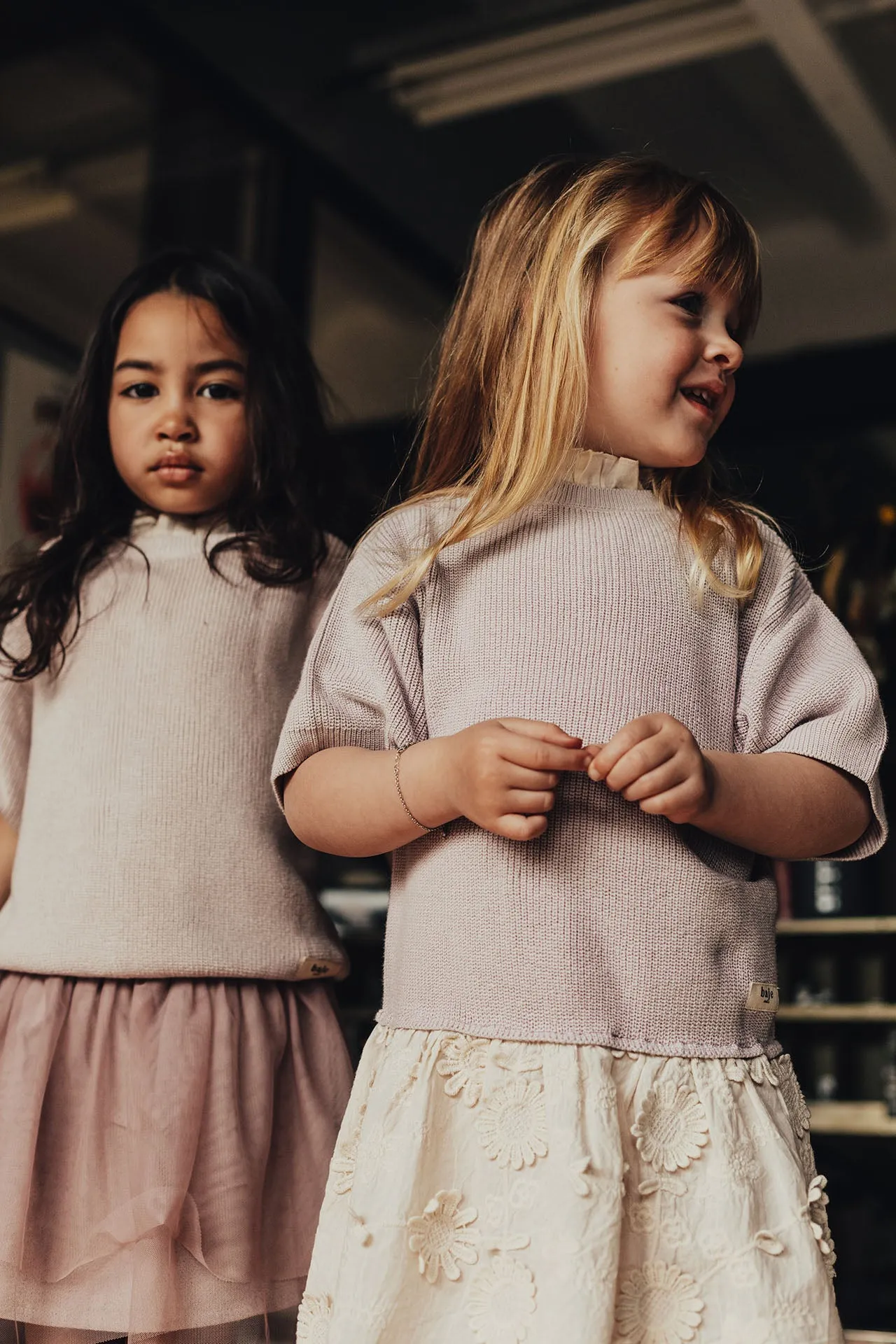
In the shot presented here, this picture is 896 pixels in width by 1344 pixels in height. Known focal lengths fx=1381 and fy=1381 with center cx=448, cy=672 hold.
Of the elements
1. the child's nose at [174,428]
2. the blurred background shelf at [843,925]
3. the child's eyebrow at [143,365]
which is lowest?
the blurred background shelf at [843,925]

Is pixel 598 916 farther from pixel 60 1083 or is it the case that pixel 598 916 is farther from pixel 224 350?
pixel 224 350

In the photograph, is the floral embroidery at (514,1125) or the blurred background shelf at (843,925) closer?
the floral embroidery at (514,1125)

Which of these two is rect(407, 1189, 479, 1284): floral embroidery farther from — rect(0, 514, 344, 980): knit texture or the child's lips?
the child's lips

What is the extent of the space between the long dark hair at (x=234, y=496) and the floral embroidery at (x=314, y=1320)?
0.59 m

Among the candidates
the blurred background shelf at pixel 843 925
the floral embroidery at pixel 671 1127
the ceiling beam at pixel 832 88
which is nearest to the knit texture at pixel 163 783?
the floral embroidery at pixel 671 1127

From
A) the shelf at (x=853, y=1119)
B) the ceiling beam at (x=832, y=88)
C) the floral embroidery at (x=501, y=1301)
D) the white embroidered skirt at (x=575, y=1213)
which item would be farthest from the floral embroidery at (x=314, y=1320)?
the ceiling beam at (x=832, y=88)

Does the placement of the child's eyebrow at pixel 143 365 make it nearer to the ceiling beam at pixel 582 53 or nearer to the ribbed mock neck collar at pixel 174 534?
the ribbed mock neck collar at pixel 174 534

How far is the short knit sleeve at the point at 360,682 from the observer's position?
97 cm

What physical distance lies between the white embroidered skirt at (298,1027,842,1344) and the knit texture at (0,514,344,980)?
0.90ft

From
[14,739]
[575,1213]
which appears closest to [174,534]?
[14,739]

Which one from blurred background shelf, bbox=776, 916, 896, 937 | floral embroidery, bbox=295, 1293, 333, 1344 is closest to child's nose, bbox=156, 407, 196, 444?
floral embroidery, bbox=295, 1293, 333, 1344

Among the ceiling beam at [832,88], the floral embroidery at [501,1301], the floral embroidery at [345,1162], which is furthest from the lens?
the ceiling beam at [832,88]

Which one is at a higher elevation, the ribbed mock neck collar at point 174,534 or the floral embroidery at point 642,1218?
the ribbed mock neck collar at point 174,534

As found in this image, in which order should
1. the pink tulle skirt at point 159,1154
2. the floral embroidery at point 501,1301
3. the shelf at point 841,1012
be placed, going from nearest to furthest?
the floral embroidery at point 501,1301 → the pink tulle skirt at point 159,1154 → the shelf at point 841,1012
